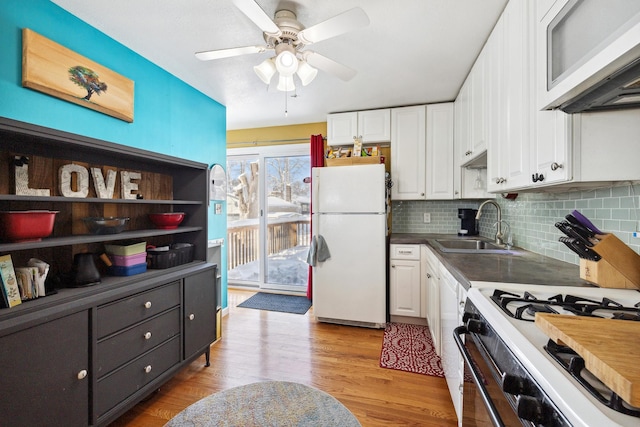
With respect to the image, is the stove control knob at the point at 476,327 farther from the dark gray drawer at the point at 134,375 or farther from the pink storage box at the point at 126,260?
the pink storage box at the point at 126,260

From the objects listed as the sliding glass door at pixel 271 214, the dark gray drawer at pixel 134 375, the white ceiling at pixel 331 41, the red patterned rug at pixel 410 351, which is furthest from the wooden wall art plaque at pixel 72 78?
the red patterned rug at pixel 410 351

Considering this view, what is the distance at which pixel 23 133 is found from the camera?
1.26m

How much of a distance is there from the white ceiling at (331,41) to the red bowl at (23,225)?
1.26 m

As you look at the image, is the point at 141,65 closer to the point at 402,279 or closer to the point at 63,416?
the point at 63,416

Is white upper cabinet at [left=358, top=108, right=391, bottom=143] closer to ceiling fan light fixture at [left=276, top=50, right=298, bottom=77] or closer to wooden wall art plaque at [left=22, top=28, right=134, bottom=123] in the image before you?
ceiling fan light fixture at [left=276, top=50, right=298, bottom=77]

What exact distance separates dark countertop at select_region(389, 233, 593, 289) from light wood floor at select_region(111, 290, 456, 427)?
91 centimetres

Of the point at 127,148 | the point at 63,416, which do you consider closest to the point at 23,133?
the point at 127,148

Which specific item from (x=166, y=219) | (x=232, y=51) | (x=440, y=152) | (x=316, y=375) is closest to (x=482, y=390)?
(x=316, y=375)

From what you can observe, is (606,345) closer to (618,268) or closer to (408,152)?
(618,268)

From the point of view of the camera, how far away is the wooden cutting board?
1.53 feet

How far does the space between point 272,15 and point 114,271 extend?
6.23 feet

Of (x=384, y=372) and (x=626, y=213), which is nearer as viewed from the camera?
(x=626, y=213)

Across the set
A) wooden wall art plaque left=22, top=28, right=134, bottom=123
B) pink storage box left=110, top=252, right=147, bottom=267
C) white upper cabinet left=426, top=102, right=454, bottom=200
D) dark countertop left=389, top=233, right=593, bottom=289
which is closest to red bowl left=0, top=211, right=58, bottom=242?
pink storage box left=110, top=252, right=147, bottom=267

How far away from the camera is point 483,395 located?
87 cm
